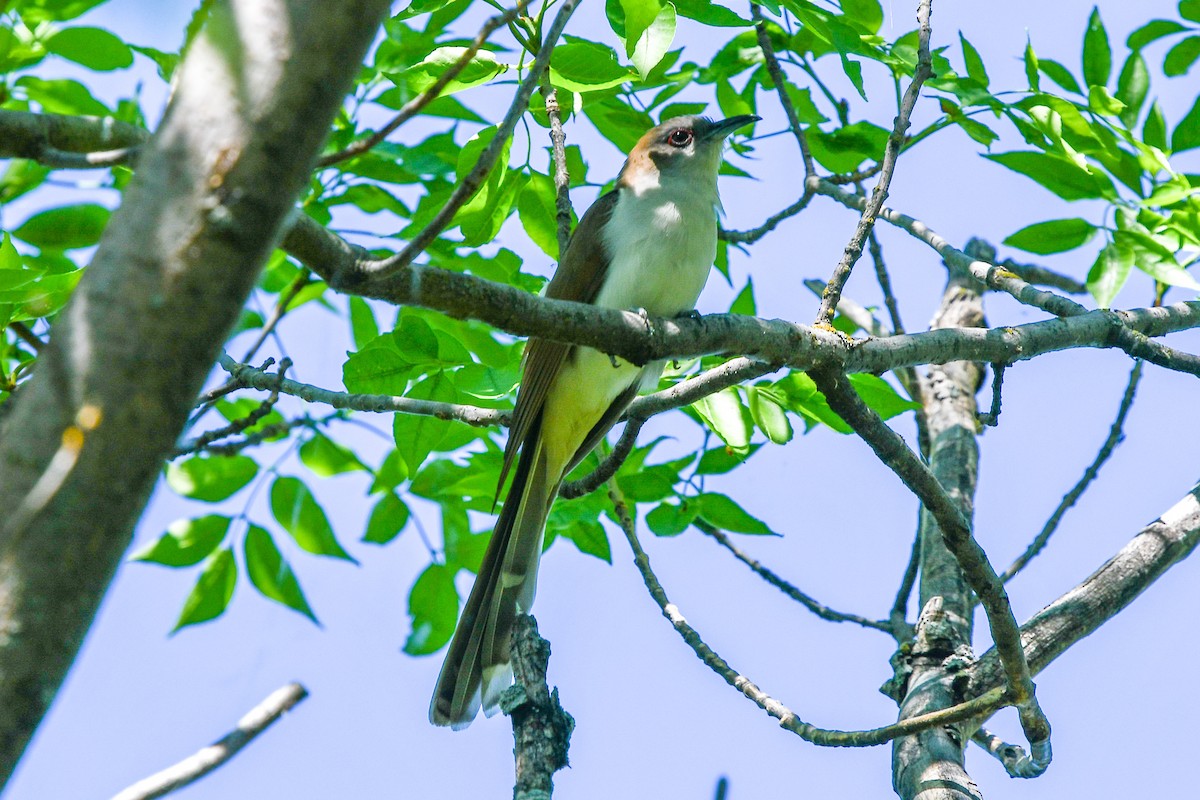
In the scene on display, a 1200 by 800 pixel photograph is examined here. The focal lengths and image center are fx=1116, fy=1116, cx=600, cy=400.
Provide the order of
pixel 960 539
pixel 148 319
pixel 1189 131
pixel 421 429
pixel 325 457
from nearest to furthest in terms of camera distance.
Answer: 1. pixel 148 319
2. pixel 960 539
3. pixel 421 429
4. pixel 1189 131
5. pixel 325 457

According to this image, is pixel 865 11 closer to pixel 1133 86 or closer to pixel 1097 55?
pixel 1097 55

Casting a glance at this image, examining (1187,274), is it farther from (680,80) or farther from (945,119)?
(680,80)

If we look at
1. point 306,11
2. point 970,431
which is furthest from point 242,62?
point 970,431

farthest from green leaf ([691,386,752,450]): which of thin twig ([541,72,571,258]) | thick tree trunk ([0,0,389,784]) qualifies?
thick tree trunk ([0,0,389,784])

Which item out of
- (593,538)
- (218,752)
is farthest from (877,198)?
(218,752)

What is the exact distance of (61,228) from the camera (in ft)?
13.9

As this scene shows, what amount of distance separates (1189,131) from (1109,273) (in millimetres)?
672

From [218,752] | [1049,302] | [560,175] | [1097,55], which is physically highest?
[1097,55]

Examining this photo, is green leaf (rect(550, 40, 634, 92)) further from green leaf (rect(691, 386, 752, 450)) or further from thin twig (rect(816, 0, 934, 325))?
green leaf (rect(691, 386, 752, 450))

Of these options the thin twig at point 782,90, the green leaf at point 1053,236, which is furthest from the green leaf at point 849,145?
the green leaf at point 1053,236

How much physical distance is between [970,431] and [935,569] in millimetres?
1047

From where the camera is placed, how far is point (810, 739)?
11.3 feet

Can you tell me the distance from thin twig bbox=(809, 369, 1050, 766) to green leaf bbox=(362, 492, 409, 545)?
2.32m

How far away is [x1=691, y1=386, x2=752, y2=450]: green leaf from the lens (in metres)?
3.98
